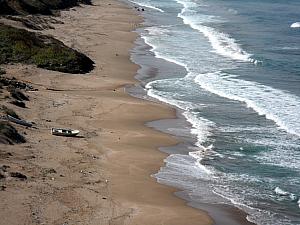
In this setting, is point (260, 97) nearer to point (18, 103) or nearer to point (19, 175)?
point (18, 103)

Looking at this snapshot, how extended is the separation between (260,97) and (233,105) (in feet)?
8.39

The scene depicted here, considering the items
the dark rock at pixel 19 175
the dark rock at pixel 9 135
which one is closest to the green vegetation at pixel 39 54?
the dark rock at pixel 9 135

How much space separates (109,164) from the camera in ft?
73.8

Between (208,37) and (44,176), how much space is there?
40301mm

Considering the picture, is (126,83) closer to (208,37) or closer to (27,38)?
(27,38)

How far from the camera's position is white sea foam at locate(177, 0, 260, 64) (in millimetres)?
48156

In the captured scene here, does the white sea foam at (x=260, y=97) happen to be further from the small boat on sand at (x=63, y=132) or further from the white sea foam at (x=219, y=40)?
the small boat on sand at (x=63, y=132)

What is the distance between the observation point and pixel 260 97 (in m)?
34.2

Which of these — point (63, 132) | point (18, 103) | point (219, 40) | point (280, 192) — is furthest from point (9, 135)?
point (219, 40)

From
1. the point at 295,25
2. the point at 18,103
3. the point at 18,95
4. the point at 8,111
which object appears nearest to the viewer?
the point at 8,111

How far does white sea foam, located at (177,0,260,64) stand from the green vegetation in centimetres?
1230

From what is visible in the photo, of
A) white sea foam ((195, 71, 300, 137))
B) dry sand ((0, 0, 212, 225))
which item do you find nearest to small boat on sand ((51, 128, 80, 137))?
dry sand ((0, 0, 212, 225))

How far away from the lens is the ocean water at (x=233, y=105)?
21.1 metres

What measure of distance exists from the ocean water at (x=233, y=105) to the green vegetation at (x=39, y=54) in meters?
4.13
